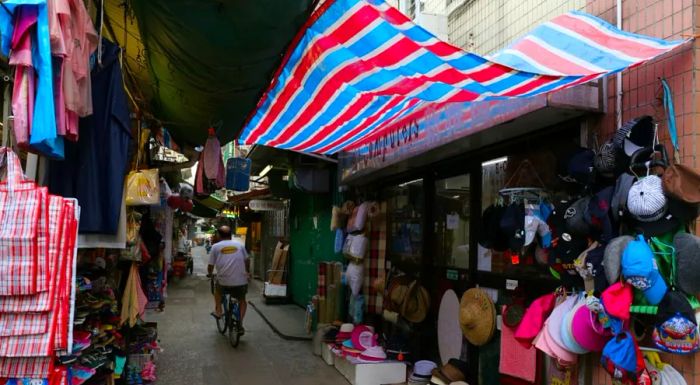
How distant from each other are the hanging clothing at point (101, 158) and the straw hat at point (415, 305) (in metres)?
4.06

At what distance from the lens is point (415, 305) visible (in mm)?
6793

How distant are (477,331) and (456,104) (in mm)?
2408

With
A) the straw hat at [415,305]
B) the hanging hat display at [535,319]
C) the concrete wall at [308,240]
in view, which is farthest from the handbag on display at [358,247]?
the hanging hat display at [535,319]

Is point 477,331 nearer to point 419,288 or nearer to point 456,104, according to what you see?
point 419,288

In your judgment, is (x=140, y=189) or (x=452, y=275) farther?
(x=452, y=275)

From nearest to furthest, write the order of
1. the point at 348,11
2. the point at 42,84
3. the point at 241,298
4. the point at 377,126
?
the point at 42,84, the point at 348,11, the point at 377,126, the point at 241,298

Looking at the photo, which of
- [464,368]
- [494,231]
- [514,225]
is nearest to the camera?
[514,225]

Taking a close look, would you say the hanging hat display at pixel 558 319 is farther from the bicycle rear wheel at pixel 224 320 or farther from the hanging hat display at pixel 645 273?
the bicycle rear wheel at pixel 224 320

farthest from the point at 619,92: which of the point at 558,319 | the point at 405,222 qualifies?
the point at 405,222

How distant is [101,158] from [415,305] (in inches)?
175

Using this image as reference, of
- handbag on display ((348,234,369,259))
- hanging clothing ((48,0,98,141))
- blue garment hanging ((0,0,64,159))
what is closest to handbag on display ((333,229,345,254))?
handbag on display ((348,234,369,259))

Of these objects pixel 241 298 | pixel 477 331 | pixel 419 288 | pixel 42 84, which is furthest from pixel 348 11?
pixel 241 298

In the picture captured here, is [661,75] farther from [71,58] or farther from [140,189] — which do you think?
[140,189]

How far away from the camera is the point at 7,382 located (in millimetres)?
2805
